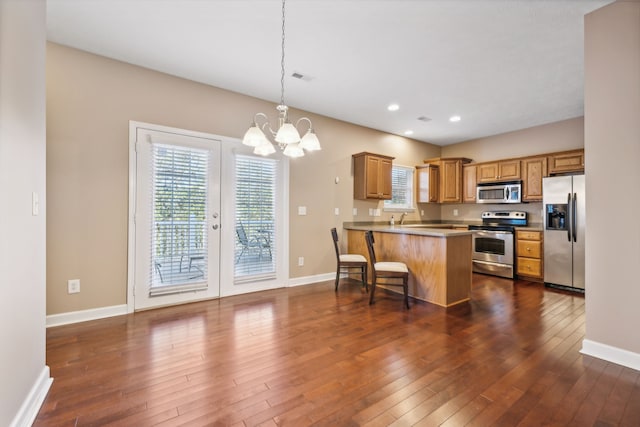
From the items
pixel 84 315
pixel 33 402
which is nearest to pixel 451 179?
pixel 84 315

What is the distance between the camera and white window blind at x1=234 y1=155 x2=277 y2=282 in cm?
401

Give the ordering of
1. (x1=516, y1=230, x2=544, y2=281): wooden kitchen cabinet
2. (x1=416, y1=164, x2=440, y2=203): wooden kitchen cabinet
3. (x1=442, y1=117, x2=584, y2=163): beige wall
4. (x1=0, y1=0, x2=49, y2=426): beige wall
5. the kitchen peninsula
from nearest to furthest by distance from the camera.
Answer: (x1=0, y1=0, x2=49, y2=426): beige wall, the kitchen peninsula, (x1=516, y1=230, x2=544, y2=281): wooden kitchen cabinet, (x1=442, y1=117, x2=584, y2=163): beige wall, (x1=416, y1=164, x2=440, y2=203): wooden kitchen cabinet

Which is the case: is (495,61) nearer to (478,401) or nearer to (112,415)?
(478,401)

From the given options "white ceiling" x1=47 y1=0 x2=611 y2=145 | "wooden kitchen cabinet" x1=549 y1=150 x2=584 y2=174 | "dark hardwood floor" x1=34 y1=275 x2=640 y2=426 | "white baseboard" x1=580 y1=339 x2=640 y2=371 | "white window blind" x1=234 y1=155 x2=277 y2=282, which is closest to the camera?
"dark hardwood floor" x1=34 y1=275 x2=640 y2=426

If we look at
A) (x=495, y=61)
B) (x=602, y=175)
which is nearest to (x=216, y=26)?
(x=495, y=61)

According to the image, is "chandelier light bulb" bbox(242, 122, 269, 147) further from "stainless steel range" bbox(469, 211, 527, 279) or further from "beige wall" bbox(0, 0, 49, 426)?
"stainless steel range" bbox(469, 211, 527, 279)

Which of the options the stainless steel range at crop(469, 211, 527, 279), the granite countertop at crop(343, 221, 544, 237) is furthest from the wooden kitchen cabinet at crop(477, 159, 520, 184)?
the granite countertop at crop(343, 221, 544, 237)

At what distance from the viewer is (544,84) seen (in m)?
3.68

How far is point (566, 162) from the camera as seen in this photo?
4.80m

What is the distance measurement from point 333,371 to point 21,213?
2144 millimetres

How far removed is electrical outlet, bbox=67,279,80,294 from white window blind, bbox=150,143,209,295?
677mm

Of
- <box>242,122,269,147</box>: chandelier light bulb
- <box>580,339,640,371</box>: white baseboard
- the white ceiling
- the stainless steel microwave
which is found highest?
the white ceiling

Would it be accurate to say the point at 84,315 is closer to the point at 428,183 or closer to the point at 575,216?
the point at 428,183

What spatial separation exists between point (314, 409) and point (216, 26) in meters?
3.12
